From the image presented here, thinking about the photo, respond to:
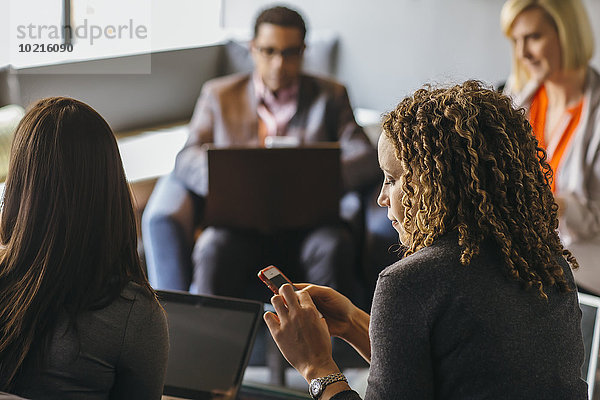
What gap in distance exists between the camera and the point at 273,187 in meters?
2.10

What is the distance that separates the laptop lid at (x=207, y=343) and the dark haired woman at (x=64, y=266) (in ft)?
1.02

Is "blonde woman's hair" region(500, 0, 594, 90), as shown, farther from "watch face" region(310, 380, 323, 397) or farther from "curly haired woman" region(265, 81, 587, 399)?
"watch face" region(310, 380, 323, 397)

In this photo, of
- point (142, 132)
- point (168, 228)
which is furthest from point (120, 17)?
point (168, 228)

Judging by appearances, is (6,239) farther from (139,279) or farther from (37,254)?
(139,279)

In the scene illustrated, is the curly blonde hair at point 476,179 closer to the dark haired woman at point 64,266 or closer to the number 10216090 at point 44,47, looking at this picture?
the dark haired woman at point 64,266

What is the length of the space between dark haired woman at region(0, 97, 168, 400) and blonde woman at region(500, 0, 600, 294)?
59.8 inches

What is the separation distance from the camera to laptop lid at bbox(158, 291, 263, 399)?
4.11 ft

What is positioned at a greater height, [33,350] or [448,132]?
[448,132]

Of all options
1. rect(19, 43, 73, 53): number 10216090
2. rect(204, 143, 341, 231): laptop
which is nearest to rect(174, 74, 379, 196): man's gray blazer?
rect(204, 143, 341, 231): laptop

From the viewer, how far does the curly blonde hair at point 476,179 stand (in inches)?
34.8

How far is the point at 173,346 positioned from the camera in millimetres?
1304

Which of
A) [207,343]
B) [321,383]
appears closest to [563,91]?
[207,343]

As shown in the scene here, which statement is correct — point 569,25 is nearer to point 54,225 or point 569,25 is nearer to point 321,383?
point 321,383

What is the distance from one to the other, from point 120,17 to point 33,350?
191cm
